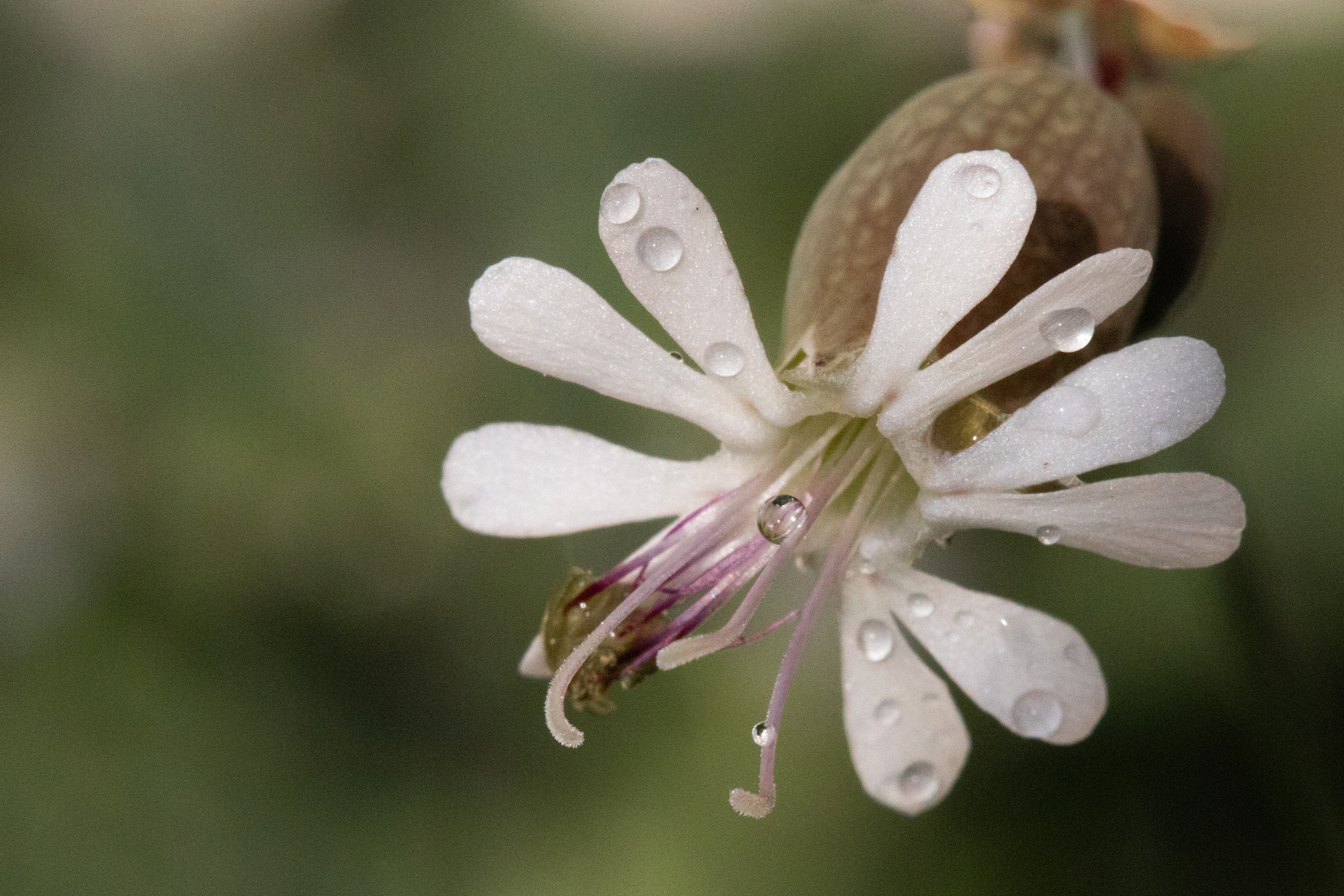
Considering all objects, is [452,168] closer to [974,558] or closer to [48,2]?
[48,2]

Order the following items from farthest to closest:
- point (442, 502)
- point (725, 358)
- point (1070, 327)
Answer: point (442, 502)
point (725, 358)
point (1070, 327)

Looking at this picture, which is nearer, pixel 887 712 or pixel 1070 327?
pixel 1070 327

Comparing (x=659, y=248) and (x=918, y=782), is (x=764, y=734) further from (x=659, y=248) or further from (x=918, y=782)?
(x=659, y=248)

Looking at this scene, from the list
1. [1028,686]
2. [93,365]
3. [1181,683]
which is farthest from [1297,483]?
[93,365]

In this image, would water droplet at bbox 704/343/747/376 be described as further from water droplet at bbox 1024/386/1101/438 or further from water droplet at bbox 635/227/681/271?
water droplet at bbox 1024/386/1101/438

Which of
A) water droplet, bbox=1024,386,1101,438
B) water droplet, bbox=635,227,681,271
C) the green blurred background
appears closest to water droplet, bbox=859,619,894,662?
water droplet, bbox=1024,386,1101,438

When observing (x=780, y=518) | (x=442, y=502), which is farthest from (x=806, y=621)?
(x=442, y=502)

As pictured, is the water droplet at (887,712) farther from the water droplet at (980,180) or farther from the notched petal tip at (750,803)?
the water droplet at (980,180)
